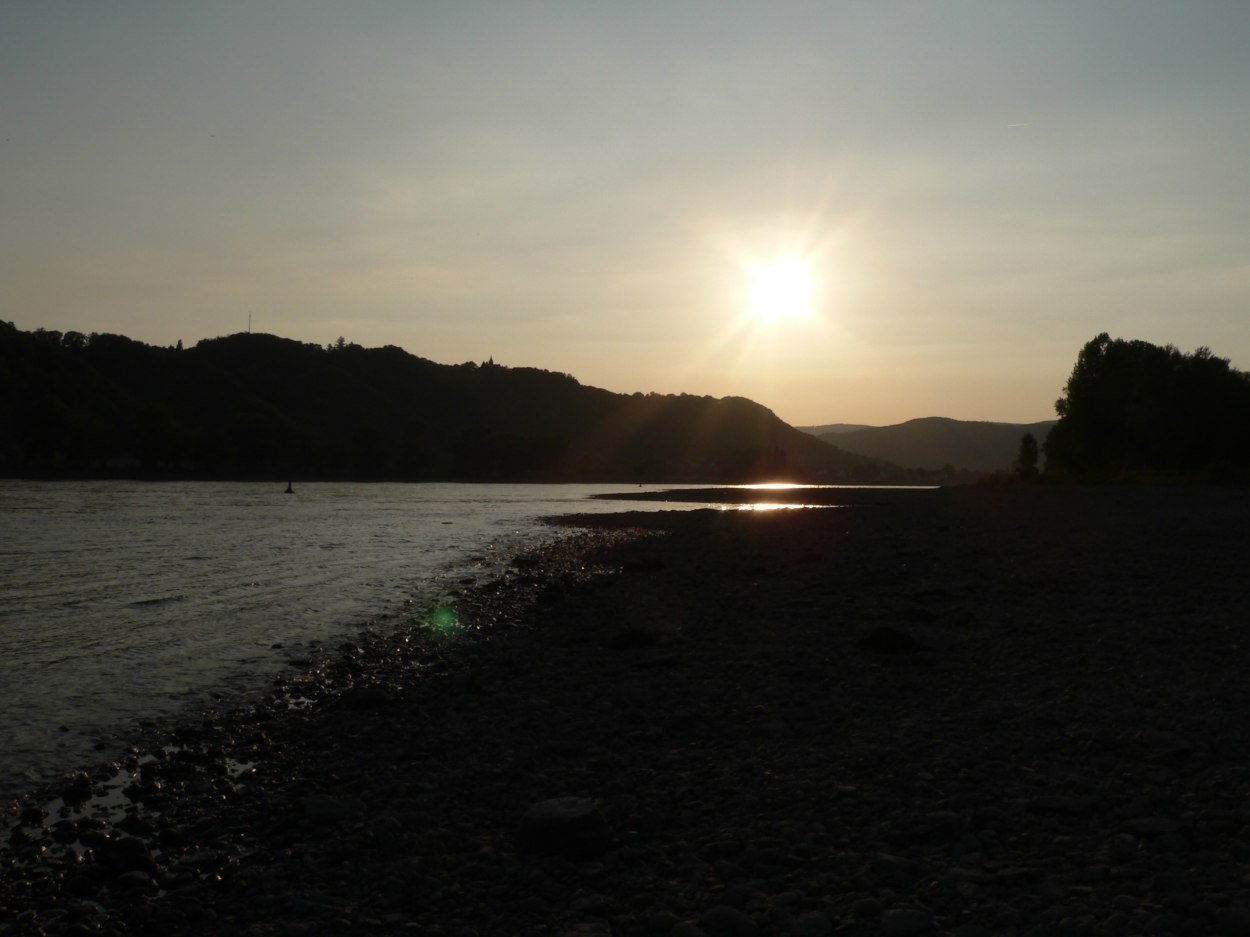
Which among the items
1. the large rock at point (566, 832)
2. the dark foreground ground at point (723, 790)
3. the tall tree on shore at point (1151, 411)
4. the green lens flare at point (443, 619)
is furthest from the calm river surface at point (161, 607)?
the tall tree on shore at point (1151, 411)

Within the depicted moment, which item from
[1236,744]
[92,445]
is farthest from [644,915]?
[92,445]

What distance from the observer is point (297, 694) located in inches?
565

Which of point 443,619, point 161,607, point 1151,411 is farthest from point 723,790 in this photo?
point 1151,411

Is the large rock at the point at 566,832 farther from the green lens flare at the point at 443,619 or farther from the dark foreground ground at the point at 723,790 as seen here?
the green lens flare at the point at 443,619

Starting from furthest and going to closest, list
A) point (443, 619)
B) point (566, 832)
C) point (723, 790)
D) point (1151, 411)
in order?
point (1151, 411) < point (443, 619) < point (723, 790) < point (566, 832)

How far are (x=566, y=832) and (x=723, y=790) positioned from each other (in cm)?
188

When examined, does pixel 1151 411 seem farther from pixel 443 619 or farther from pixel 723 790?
pixel 723 790

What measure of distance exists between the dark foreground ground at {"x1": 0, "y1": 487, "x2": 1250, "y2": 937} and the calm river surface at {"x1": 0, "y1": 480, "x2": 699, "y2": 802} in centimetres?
153

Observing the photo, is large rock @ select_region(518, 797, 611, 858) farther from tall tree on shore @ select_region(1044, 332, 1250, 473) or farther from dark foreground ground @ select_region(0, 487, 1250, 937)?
tall tree on shore @ select_region(1044, 332, 1250, 473)

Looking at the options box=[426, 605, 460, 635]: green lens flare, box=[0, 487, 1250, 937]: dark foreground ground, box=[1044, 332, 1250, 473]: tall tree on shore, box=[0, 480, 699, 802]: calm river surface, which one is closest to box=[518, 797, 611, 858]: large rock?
box=[0, 487, 1250, 937]: dark foreground ground

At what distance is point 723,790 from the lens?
9.02 metres

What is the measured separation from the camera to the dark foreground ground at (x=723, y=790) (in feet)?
21.7

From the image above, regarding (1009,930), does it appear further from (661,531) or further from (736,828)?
(661,531)

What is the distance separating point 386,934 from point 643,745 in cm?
479
